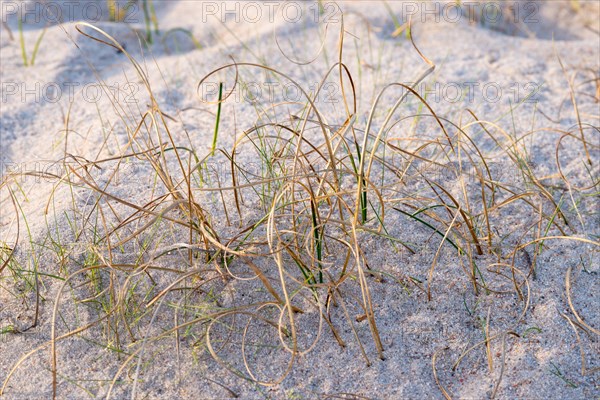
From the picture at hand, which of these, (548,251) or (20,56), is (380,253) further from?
(20,56)

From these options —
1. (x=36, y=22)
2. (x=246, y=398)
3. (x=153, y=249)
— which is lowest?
(x=246, y=398)

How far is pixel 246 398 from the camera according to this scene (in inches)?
48.6

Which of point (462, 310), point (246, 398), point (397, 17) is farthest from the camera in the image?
point (397, 17)

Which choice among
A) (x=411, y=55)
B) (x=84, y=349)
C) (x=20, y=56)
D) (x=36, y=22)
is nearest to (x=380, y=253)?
(x=84, y=349)

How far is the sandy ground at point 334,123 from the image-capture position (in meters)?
1.27

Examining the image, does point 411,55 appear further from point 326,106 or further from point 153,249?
point 153,249

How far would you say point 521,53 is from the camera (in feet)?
7.88

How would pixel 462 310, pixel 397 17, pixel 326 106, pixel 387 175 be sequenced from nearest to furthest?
pixel 462 310, pixel 387 175, pixel 326 106, pixel 397 17

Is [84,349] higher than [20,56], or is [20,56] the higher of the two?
[20,56]

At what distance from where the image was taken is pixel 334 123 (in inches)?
79.3

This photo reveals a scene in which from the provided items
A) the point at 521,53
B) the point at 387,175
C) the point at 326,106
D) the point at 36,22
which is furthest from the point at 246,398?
the point at 36,22

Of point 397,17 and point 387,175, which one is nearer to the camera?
point 387,175

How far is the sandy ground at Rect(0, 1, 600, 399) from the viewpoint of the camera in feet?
4.15

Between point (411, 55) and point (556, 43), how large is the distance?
55 cm
